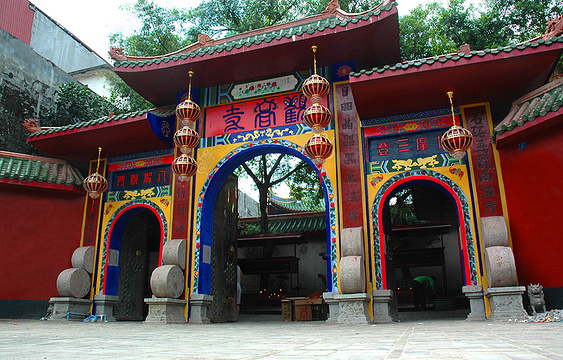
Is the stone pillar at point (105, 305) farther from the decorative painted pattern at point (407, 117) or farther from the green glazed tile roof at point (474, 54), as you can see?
the green glazed tile roof at point (474, 54)

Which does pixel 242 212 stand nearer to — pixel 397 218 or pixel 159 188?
pixel 397 218

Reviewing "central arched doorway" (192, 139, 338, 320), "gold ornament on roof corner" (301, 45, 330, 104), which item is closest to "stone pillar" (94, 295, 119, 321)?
"central arched doorway" (192, 139, 338, 320)

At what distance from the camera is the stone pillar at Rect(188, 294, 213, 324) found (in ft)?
25.0

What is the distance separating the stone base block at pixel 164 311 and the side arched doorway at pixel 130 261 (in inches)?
68.7

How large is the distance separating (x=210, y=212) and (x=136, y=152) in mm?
2169

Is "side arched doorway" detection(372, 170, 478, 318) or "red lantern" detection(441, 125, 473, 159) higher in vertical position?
"red lantern" detection(441, 125, 473, 159)

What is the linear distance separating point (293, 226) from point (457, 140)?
8220 millimetres

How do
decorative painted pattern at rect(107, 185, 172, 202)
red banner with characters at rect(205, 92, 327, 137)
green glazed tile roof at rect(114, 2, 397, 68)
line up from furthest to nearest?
decorative painted pattern at rect(107, 185, 172, 202)
red banner with characters at rect(205, 92, 327, 137)
green glazed tile roof at rect(114, 2, 397, 68)

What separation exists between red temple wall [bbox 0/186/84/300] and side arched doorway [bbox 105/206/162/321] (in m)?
0.84

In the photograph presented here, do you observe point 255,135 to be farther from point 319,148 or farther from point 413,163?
point 413,163

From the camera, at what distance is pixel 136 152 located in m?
9.16

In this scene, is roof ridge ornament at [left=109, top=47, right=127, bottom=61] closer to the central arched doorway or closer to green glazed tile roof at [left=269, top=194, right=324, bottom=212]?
the central arched doorway

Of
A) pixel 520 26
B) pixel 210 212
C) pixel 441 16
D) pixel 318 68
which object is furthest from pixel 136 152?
pixel 520 26

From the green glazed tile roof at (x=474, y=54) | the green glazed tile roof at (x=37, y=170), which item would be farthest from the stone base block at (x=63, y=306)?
the green glazed tile roof at (x=474, y=54)
